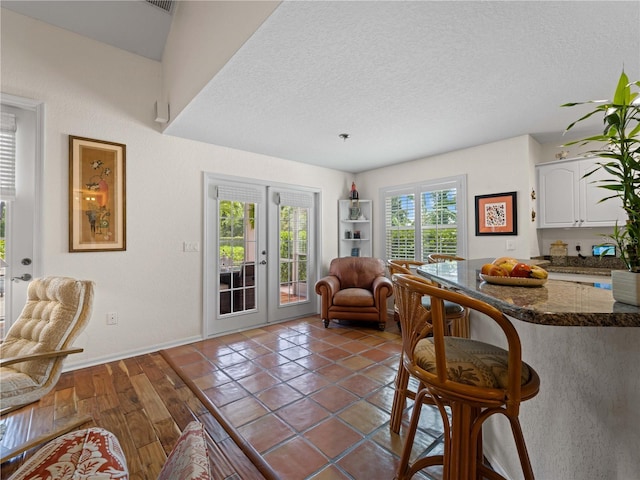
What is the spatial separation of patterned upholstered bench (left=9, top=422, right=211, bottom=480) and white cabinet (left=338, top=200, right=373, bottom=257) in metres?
4.26

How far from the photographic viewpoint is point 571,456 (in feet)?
3.41

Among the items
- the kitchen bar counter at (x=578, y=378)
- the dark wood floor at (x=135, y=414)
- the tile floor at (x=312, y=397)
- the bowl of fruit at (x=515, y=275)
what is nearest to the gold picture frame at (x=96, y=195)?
the dark wood floor at (x=135, y=414)

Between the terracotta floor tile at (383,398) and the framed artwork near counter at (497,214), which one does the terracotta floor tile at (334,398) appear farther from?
the framed artwork near counter at (497,214)

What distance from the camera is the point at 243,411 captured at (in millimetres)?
2033

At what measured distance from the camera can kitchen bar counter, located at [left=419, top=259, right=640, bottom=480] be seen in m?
0.85

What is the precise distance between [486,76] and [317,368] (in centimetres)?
275

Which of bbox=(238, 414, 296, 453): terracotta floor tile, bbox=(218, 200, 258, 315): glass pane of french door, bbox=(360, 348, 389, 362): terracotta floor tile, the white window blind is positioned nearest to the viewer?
bbox=(238, 414, 296, 453): terracotta floor tile

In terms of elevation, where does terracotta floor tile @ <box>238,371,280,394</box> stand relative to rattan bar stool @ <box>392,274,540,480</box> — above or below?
below

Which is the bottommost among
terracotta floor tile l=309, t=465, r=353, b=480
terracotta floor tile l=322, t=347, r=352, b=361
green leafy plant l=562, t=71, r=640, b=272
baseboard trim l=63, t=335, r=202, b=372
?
terracotta floor tile l=309, t=465, r=353, b=480

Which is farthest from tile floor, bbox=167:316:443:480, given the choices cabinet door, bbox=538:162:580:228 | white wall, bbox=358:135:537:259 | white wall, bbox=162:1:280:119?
white wall, bbox=162:1:280:119

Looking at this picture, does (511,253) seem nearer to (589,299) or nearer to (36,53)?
(589,299)

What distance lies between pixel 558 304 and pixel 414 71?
1803mm

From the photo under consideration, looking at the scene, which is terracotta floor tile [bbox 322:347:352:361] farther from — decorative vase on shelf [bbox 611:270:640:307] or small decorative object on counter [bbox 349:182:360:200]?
small decorative object on counter [bbox 349:182:360:200]

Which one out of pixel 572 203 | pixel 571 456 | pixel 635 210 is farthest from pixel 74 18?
pixel 572 203
